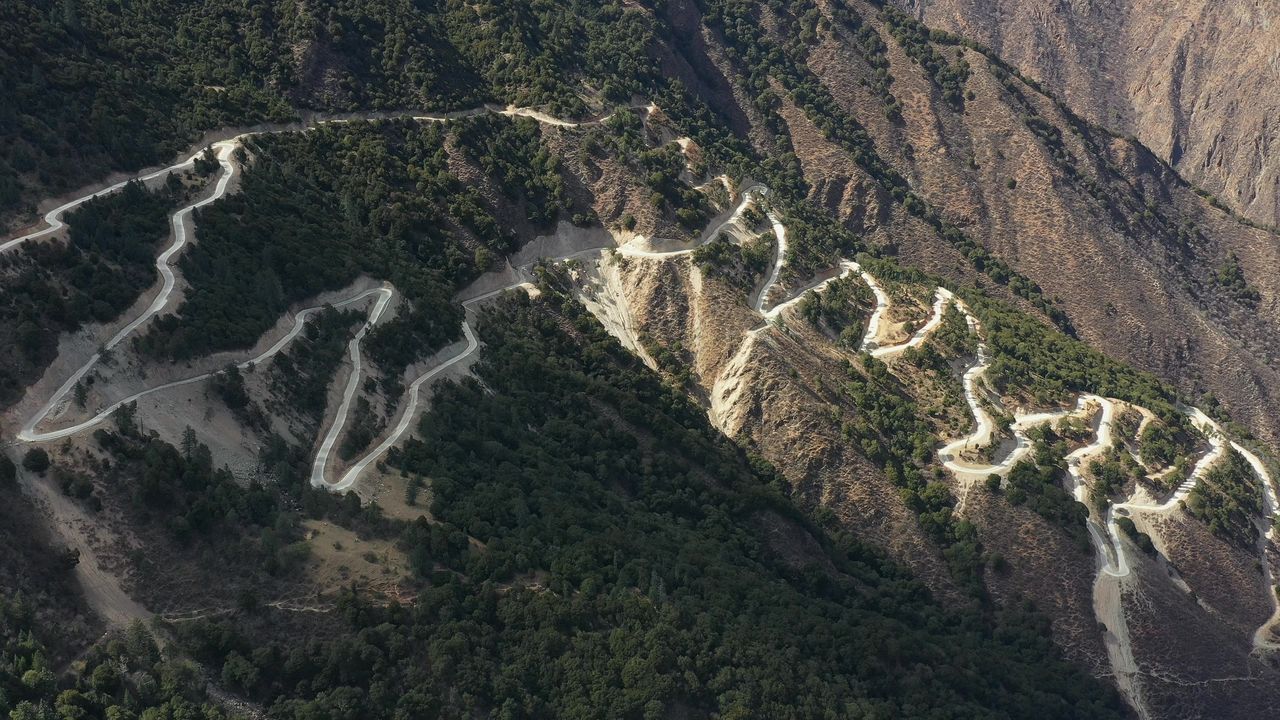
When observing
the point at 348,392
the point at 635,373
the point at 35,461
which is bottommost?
the point at 35,461

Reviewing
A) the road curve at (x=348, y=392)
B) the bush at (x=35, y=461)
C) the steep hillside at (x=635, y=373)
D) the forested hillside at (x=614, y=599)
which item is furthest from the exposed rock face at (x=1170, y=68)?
the bush at (x=35, y=461)

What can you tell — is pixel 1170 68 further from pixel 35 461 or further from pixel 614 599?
pixel 35 461

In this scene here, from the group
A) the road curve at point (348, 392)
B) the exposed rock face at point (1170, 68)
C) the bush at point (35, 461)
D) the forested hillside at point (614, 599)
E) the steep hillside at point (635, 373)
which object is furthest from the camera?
the exposed rock face at point (1170, 68)

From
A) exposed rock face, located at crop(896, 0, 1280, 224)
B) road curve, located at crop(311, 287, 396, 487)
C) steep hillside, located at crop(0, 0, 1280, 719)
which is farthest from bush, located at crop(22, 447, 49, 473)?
exposed rock face, located at crop(896, 0, 1280, 224)

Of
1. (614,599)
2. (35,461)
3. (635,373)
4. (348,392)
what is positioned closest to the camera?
(35,461)

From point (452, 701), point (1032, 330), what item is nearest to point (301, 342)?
point (452, 701)

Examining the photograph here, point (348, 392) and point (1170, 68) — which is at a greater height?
point (1170, 68)

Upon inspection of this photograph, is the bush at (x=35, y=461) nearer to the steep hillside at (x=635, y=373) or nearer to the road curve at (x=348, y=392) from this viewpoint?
the steep hillside at (x=635, y=373)

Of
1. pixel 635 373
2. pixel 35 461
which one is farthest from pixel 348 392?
pixel 635 373

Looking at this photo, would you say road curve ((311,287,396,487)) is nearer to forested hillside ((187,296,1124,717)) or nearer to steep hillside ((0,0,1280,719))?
steep hillside ((0,0,1280,719))
